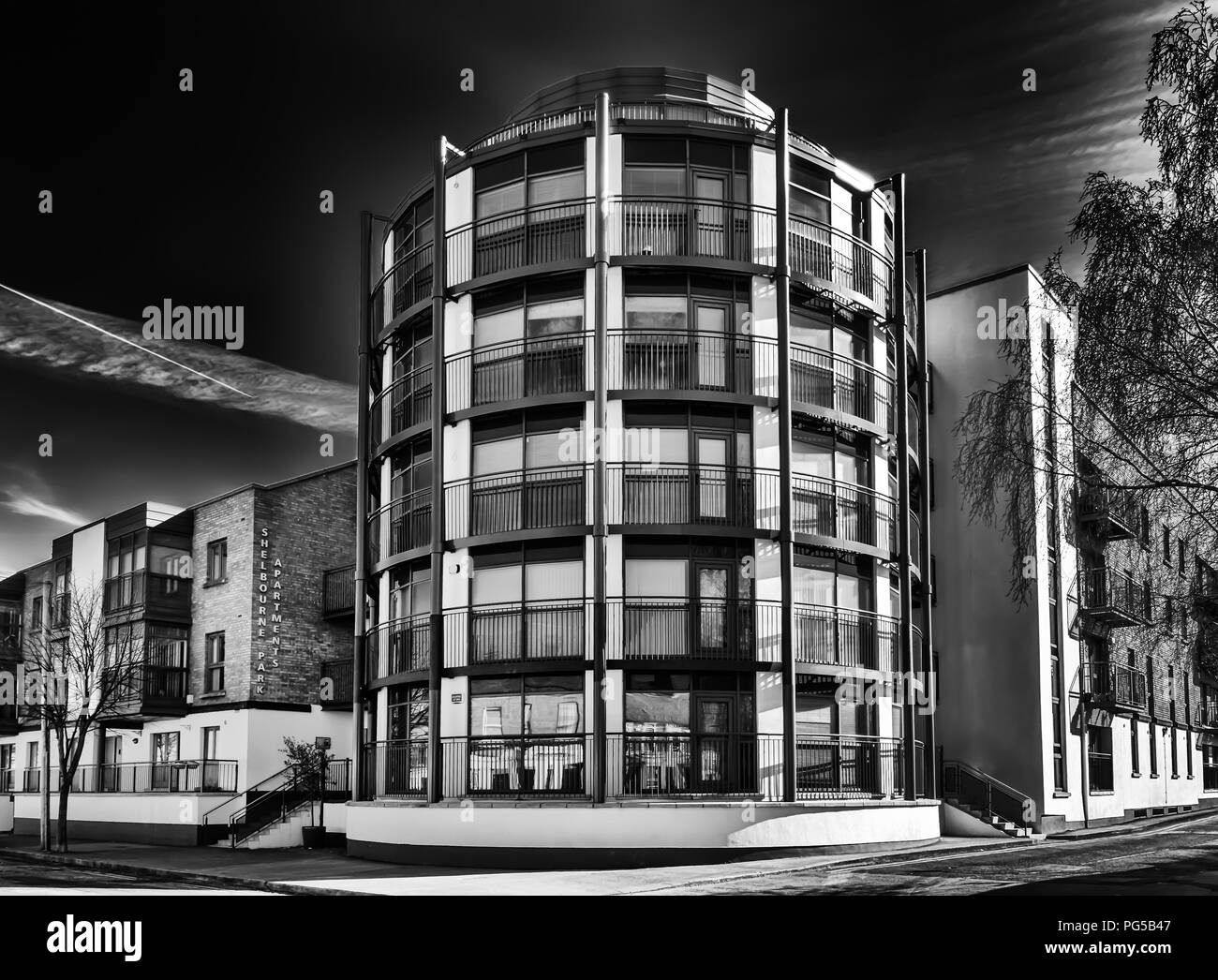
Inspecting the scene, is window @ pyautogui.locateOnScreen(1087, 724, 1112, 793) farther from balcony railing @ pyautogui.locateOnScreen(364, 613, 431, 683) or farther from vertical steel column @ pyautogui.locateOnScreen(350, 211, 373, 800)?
vertical steel column @ pyautogui.locateOnScreen(350, 211, 373, 800)

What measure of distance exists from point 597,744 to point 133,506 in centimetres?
2020

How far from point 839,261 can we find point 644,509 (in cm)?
764

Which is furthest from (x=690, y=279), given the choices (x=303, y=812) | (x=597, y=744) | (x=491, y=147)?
(x=303, y=812)

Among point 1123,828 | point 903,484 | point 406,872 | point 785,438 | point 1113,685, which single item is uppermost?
point 785,438

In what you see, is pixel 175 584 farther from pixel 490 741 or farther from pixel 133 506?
pixel 490 741

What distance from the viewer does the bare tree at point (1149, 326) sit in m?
12.4

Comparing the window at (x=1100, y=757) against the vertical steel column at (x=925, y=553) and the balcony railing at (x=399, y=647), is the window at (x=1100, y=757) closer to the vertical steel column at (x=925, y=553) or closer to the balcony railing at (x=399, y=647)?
the vertical steel column at (x=925, y=553)

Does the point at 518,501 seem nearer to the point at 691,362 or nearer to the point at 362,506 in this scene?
the point at 691,362

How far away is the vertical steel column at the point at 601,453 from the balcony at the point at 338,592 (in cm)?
1244

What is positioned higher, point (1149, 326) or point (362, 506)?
point (1149, 326)

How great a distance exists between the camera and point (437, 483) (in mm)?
25844

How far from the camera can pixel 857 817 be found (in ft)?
78.8

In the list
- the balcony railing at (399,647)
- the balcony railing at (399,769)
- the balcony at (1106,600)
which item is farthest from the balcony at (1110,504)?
the balcony at (1106,600)

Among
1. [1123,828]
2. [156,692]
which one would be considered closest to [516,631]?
[156,692]
